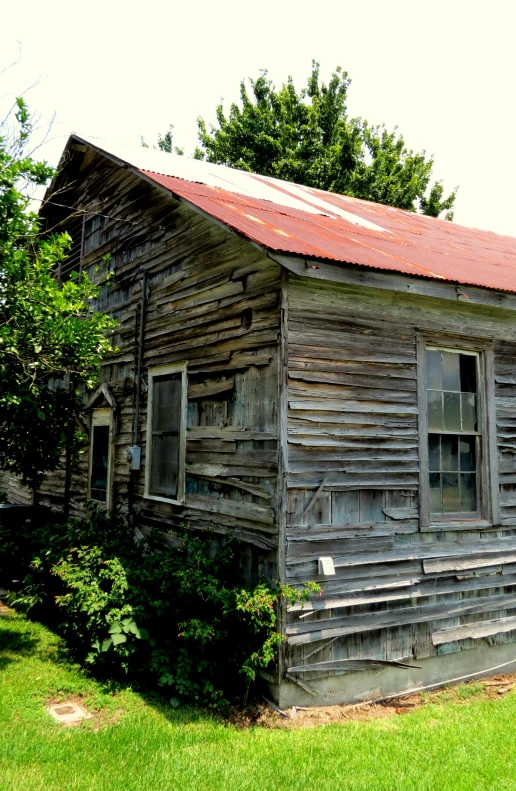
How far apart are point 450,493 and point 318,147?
2157cm

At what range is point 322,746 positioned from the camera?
517cm

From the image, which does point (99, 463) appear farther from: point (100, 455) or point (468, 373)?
point (468, 373)

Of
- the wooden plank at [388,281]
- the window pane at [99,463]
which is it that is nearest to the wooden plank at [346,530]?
the wooden plank at [388,281]

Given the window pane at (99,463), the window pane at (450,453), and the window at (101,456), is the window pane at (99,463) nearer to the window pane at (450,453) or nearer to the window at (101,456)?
the window at (101,456)

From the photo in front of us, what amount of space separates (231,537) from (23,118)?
485cm

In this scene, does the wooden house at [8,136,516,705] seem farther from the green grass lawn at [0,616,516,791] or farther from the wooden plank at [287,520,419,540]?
the green grass lawn at [0,616,516,791]

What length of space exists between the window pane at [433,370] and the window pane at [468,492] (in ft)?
3.57

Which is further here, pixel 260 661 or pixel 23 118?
pixel 23 118

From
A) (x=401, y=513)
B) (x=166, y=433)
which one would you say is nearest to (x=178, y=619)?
(x=401, y=513)

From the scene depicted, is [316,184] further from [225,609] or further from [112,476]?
[225,609]

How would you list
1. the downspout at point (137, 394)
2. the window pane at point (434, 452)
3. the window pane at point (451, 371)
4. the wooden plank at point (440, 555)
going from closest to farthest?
the wooden plank at point (440, 555) < the window pane at point (434, 452) < the window pane at point (451, 371) < the downspout at point (137, 394)

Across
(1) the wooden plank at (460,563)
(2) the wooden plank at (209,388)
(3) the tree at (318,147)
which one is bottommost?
(1) the wooden plank at (460,563)

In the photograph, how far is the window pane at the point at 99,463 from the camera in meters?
10.1

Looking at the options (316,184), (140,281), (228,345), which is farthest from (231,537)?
(316,184)
